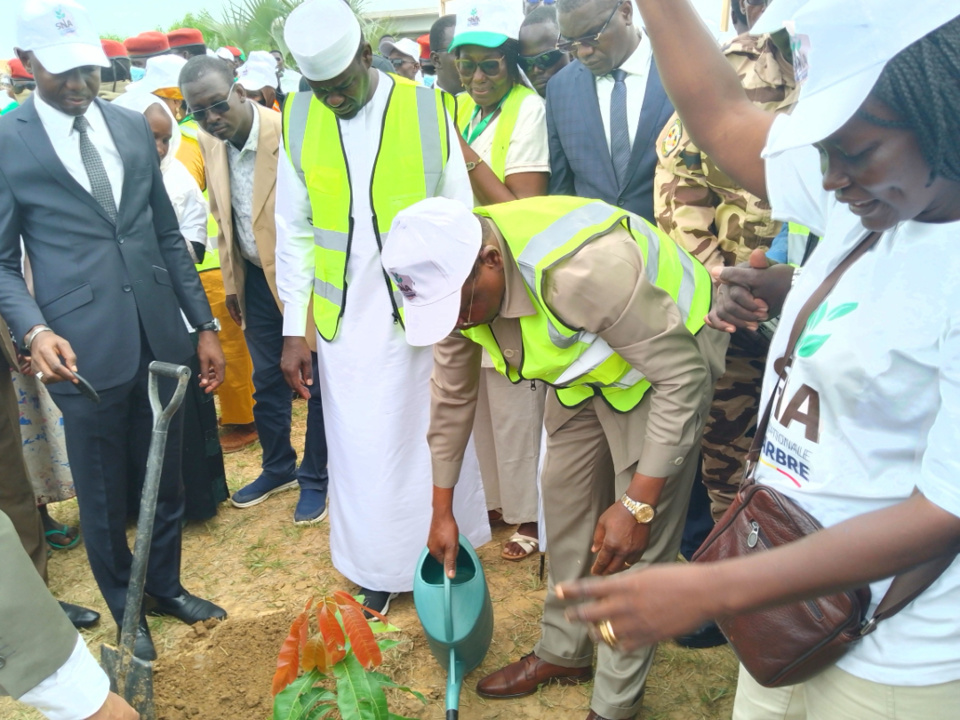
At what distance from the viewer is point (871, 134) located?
3.08ft

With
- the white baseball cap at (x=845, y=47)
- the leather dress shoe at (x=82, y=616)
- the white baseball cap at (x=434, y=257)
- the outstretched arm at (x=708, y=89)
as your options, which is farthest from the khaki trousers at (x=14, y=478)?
the white baseball cap at (x=845, y=47)

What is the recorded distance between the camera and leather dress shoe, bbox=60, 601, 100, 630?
323 centimetres

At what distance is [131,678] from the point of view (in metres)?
2.45

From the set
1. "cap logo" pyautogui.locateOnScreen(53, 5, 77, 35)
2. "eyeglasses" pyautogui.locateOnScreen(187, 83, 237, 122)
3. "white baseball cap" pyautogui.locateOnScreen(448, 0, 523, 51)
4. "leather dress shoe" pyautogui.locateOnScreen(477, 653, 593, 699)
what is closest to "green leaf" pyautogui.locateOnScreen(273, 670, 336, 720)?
"leather dress shoe" pyautogui.locateOnScreen(477, 653, 593, 699)

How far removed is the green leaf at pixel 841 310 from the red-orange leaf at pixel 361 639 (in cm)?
A: 151

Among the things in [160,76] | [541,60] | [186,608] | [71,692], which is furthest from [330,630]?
[160,76]

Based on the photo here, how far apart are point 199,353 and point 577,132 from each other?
1703 millimetres

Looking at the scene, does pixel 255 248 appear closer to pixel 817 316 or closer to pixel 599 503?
pixel 599 503

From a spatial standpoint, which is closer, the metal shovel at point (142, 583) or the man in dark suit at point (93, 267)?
the metal shovel at point (142, 583)

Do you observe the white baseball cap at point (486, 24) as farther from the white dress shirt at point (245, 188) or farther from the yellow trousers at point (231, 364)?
the yellow trousers at point (231, 364)

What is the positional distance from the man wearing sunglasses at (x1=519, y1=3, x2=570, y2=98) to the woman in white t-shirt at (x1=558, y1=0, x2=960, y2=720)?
9.00 ft

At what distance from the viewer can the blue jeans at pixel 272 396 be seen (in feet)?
12.9

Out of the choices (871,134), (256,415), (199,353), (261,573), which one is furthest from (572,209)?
(256,415)

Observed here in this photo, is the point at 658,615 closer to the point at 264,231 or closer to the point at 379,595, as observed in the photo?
the point at 379,595
